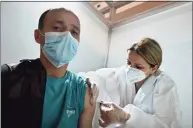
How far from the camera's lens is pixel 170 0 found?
5.13 ft

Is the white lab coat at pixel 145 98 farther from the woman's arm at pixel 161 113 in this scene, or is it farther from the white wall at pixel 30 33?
the white wall at pixel 30 33

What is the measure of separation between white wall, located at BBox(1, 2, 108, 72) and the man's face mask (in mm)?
320

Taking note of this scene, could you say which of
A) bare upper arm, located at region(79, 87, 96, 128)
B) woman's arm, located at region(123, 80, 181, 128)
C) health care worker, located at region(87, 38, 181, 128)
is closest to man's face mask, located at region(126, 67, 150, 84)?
health care worker, located at region(87, 38, 181, 128)

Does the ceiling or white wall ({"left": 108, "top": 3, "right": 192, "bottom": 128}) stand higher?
the ceiling

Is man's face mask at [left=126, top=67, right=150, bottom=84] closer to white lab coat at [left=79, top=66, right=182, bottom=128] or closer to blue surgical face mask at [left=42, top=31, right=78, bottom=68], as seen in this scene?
white lab coat at [left=79, top=66, right=182, bottom=128]

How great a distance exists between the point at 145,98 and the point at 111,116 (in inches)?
10.3

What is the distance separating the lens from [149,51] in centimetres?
142

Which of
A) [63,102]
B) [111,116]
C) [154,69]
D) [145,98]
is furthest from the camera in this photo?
[154,69]

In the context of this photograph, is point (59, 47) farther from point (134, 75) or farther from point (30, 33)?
point (134, 75)

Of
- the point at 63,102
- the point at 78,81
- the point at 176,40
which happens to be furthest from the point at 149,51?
the point at 63,102

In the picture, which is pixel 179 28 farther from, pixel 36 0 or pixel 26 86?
pixel 26 86

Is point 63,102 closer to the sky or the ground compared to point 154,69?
closer to the ground

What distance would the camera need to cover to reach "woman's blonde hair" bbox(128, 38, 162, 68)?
4.63 feet

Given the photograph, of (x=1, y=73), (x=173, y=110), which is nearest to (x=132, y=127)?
(x=173, y=110)
